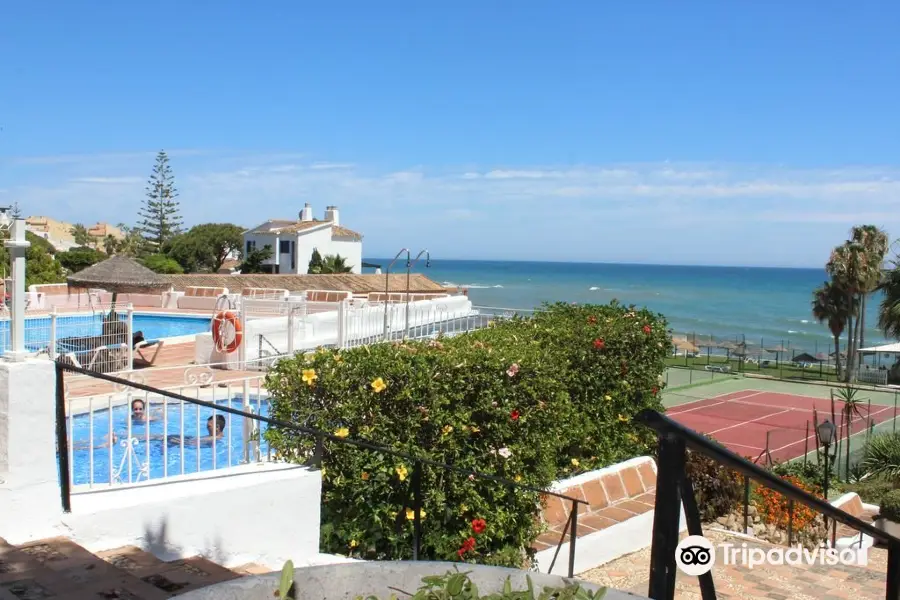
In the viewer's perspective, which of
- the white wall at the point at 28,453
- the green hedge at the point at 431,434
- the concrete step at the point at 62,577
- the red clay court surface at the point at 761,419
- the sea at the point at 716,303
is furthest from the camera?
the sea at the point at 716,303

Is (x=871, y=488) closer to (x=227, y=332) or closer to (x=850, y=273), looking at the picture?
(x=227, y=332)

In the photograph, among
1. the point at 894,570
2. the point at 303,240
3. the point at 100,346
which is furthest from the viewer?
the point at 303,240

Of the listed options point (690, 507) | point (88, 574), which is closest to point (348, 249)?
point (88, 574)

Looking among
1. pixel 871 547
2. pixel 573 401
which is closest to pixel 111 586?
pixel 573 401

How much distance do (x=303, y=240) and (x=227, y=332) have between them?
4135 centimetres

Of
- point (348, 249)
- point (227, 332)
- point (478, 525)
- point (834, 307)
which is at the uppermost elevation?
point (348, 249)

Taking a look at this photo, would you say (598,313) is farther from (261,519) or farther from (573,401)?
(261,519)

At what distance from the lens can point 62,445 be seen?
4.29 meters

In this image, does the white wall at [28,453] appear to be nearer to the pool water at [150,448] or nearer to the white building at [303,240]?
the pool water at [150,448]

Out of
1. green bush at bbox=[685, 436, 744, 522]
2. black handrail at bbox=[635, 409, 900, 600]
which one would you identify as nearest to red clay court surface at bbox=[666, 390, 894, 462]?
green bush at bbox=[685, 436, 744, 522]

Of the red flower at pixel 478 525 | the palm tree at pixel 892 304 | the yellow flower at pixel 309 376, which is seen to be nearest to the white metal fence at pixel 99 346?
the yellow flower at pixel 309 376

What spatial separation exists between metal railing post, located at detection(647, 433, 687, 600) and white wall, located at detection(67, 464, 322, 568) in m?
3.69

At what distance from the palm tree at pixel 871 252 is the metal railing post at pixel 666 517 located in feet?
127

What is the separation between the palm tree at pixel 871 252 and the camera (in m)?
36.3
